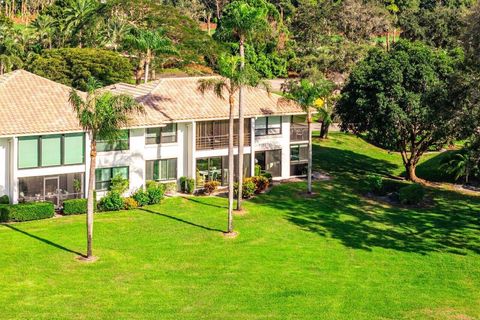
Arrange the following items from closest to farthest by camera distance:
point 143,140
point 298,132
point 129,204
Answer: point 129,204, point 143,140, point 298,132

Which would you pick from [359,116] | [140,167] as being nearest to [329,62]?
[359,116]

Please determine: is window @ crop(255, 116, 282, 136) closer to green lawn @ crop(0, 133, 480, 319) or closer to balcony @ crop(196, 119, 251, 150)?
balcony @ crop(196, 119, 251, 150)

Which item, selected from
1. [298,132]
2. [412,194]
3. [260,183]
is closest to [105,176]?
[260,183]

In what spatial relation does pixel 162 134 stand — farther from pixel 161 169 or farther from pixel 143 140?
pixel 161 169

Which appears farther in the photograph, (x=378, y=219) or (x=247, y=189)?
(x=247, y=189)

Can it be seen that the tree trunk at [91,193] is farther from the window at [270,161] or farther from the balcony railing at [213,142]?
the window at [270,161]

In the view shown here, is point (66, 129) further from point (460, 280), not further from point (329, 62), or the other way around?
point (329, 62)

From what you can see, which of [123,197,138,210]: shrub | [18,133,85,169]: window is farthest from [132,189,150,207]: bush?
[18,133,85,169]: window

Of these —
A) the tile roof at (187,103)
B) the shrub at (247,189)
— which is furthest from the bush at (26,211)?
the shrub at (247,189)
